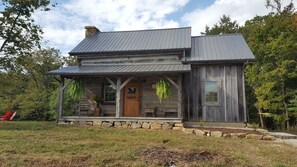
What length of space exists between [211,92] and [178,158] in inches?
300

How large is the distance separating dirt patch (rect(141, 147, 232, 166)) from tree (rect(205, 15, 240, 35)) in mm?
22014

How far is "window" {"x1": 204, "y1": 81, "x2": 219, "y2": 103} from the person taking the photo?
461 inches

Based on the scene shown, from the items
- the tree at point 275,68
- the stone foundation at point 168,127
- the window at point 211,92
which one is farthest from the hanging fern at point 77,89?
the tree at point 275,68

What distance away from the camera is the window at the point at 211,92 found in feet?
38.4

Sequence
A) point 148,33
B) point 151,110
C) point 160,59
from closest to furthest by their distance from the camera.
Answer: point 151,110, point 160,59, point 148,33

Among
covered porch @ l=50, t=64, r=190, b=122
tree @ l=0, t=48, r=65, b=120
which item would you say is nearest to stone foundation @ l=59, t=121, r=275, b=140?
covered porch @ l=50, t=64, r=190, b=122

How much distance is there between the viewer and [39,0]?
482 inches

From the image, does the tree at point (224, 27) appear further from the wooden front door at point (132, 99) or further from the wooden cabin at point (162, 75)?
the wooden front door at point (132, 99)

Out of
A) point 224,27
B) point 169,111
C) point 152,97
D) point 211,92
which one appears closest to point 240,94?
point 211,92

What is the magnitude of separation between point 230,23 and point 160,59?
15840 mm

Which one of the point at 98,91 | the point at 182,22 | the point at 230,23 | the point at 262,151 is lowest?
the point at 262,151

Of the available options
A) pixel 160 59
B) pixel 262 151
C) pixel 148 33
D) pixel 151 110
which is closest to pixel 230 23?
pixel 148 33

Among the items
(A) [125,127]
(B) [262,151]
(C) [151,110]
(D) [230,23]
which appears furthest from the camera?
(D) [230,23]

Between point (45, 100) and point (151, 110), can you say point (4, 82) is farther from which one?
point (151, 110)
